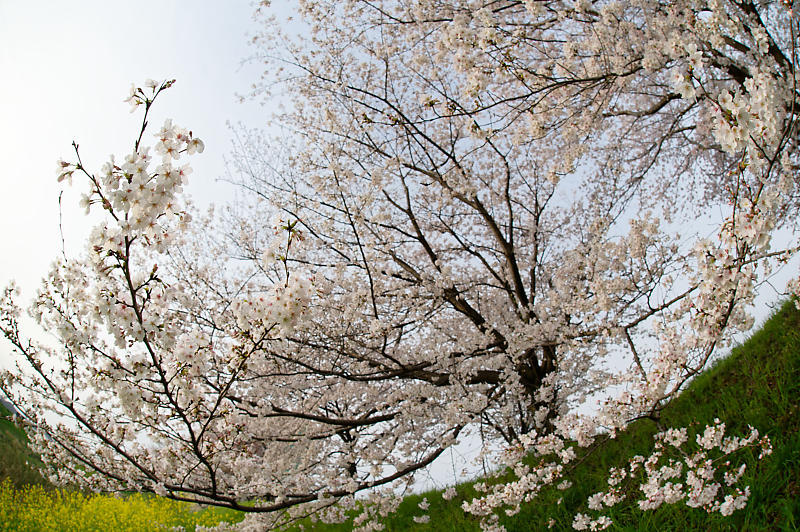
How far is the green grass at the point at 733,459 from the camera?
138 inches

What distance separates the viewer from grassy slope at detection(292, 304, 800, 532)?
3506 mm

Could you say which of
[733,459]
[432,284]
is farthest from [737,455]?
[432,284]

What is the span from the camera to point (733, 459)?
3.97 metres

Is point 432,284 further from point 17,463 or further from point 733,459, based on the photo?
point 17,463

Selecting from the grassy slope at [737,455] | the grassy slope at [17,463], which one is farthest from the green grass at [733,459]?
the grassy slope at [17,463]

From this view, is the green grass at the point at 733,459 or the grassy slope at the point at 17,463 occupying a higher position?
the grassy slope at the point at 17,463

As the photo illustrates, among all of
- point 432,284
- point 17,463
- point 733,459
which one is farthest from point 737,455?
point 17,463

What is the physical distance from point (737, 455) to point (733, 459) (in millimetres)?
47

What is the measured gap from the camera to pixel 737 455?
3959 millimetres

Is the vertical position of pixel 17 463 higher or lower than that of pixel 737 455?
higher

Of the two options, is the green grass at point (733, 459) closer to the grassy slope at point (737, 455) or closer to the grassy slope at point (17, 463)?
the grassy slope at point (737, 455)

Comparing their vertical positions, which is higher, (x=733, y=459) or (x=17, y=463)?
(x=17, y=463)

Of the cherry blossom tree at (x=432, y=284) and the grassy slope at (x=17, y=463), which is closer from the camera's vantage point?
the cherry blossom tree at (x=432, y=284)

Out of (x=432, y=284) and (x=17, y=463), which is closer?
(x=432, y=284)
